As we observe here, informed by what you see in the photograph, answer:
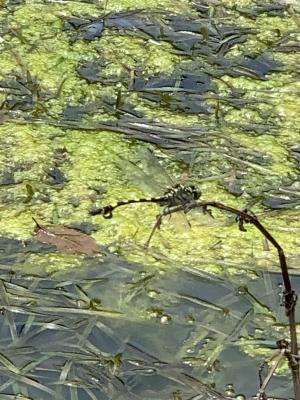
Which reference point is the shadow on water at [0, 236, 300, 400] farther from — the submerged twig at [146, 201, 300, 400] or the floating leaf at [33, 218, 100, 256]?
the submerged twig at [146, 201, 300, 400]

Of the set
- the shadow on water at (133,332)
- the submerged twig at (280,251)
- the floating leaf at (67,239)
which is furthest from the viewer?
the floating leaf at (67,239)

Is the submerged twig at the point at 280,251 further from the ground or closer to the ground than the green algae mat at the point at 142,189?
further from the ground

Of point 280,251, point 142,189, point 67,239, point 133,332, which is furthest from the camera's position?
point 142,189

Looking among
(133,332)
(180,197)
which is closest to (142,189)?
(133,332)

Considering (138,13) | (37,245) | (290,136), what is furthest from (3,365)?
(138,13)

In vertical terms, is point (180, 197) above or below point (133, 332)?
above

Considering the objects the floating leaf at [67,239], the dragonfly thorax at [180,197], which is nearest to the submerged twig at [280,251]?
the dragonfly thorax at [180,197]

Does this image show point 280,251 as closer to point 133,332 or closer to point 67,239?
point 133,332

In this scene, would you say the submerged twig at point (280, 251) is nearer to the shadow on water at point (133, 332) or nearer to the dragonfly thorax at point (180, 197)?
the dragonfly thorax at point (180, 197)

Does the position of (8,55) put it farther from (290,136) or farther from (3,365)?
(3,365)
